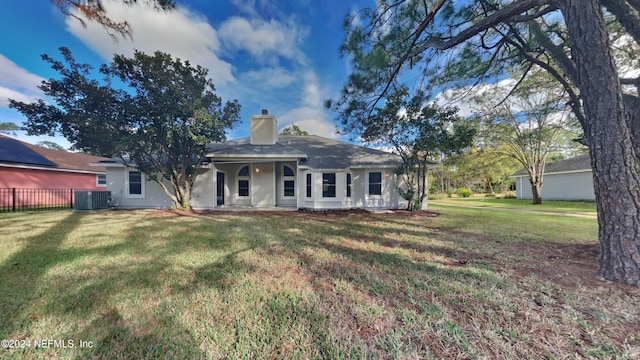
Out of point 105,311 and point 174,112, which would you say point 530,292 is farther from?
point 174,112

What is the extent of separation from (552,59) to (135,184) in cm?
1735

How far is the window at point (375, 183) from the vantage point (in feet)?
41.4

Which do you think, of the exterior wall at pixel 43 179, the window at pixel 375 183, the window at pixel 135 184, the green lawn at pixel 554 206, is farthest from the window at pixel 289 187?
the exterior wall at pixel 43 179

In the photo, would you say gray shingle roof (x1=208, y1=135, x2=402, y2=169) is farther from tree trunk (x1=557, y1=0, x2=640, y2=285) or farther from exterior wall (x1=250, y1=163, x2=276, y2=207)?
tree trunk (x1=557, y1=0, x2=640, y2=285)

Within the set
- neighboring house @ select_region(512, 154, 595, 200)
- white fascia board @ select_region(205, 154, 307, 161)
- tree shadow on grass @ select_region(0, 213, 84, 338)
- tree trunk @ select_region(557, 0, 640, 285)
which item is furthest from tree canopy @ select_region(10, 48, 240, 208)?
neighboring house @ select_region(512, 154, 595, 200)

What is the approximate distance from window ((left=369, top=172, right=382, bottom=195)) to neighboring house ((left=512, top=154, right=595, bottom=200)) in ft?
67.6

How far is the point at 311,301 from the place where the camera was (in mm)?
2770

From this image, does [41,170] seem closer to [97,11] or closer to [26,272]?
[97,11]

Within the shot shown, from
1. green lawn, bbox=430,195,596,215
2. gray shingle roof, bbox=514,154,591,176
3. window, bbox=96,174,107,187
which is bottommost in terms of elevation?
green lawn, bbox=430,195,596,215

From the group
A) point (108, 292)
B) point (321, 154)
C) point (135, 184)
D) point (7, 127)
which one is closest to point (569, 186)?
point (321, 154)

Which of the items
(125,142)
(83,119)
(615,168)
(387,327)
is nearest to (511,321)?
(387,327)

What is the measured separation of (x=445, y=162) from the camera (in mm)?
13820

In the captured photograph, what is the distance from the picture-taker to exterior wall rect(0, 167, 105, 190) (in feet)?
43.3

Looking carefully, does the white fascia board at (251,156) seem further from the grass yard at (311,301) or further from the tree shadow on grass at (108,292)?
the grass yard at (311,301)
